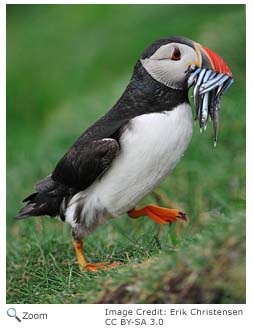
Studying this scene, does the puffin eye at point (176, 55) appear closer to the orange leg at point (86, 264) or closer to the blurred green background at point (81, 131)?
the blurred green background at point (81, 131)

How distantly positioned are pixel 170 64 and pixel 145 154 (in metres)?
0.50

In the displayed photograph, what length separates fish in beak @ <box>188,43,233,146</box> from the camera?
13.3 feet

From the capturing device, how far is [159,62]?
13.5 ft

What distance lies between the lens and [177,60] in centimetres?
409

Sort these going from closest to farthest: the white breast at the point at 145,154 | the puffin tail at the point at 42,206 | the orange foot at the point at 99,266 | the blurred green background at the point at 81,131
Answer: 1. the blurred green background at the point at 81,131
2. the white breast at the point at 145,154
3. the orange foot at the point at 99,266
4. the puffin tail at the point at 42,206

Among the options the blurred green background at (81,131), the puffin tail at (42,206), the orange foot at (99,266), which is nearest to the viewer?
the blurred green background at (81,131)

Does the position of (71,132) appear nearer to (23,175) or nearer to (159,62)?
(23,175)

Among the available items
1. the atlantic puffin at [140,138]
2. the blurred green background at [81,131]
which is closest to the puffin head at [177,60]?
the atlantic puffin at [140,138]

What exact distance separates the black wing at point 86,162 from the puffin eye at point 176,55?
1.77 feet

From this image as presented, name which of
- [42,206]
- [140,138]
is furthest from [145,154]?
[42,206]

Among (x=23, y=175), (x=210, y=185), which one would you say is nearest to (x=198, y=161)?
(x=210, y=185)

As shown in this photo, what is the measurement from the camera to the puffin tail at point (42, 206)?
4.61 meters
